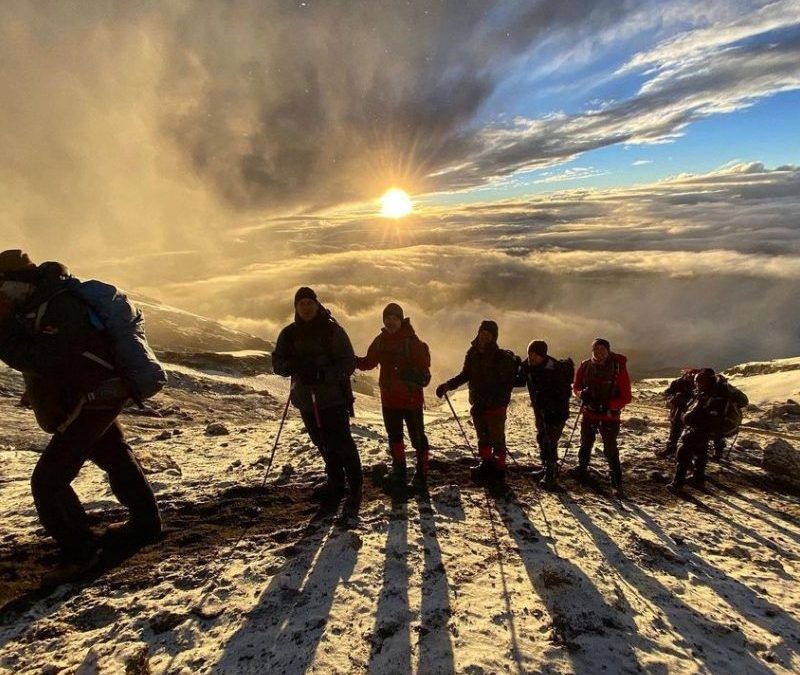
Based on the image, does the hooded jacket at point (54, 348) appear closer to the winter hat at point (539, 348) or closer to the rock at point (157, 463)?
the rock at point (157, 463)

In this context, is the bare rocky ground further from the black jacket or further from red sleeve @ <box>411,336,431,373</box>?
red sleeve @ <box>411,336,431,373</box>

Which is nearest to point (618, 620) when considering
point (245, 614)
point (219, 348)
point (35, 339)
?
point (245, 614)

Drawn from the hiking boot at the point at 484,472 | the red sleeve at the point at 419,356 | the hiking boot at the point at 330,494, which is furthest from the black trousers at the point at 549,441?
the hiking boot at the point at 330,494

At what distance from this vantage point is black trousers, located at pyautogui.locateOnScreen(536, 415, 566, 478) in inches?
315

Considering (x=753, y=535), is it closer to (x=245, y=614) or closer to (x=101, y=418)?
(x=245, y=614)

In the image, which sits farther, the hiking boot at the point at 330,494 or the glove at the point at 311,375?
the hiking boot at the point at 330,494

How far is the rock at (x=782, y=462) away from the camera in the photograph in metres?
9.53

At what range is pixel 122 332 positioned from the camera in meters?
4.44

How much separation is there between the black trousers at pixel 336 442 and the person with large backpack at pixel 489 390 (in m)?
1.88

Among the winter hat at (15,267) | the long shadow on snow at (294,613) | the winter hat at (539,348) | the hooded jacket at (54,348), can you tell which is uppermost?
the winter hat at (15,267)

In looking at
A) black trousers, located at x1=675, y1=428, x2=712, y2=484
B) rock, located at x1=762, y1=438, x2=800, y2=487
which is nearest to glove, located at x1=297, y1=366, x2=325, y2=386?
black trousers, located at x1=675, y1=428, x2=712, y2=484

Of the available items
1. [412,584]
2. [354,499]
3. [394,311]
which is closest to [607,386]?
[394,311]

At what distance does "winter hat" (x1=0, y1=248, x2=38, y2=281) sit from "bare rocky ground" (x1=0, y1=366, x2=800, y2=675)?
2889 mm

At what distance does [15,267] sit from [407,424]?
5.04 meters
